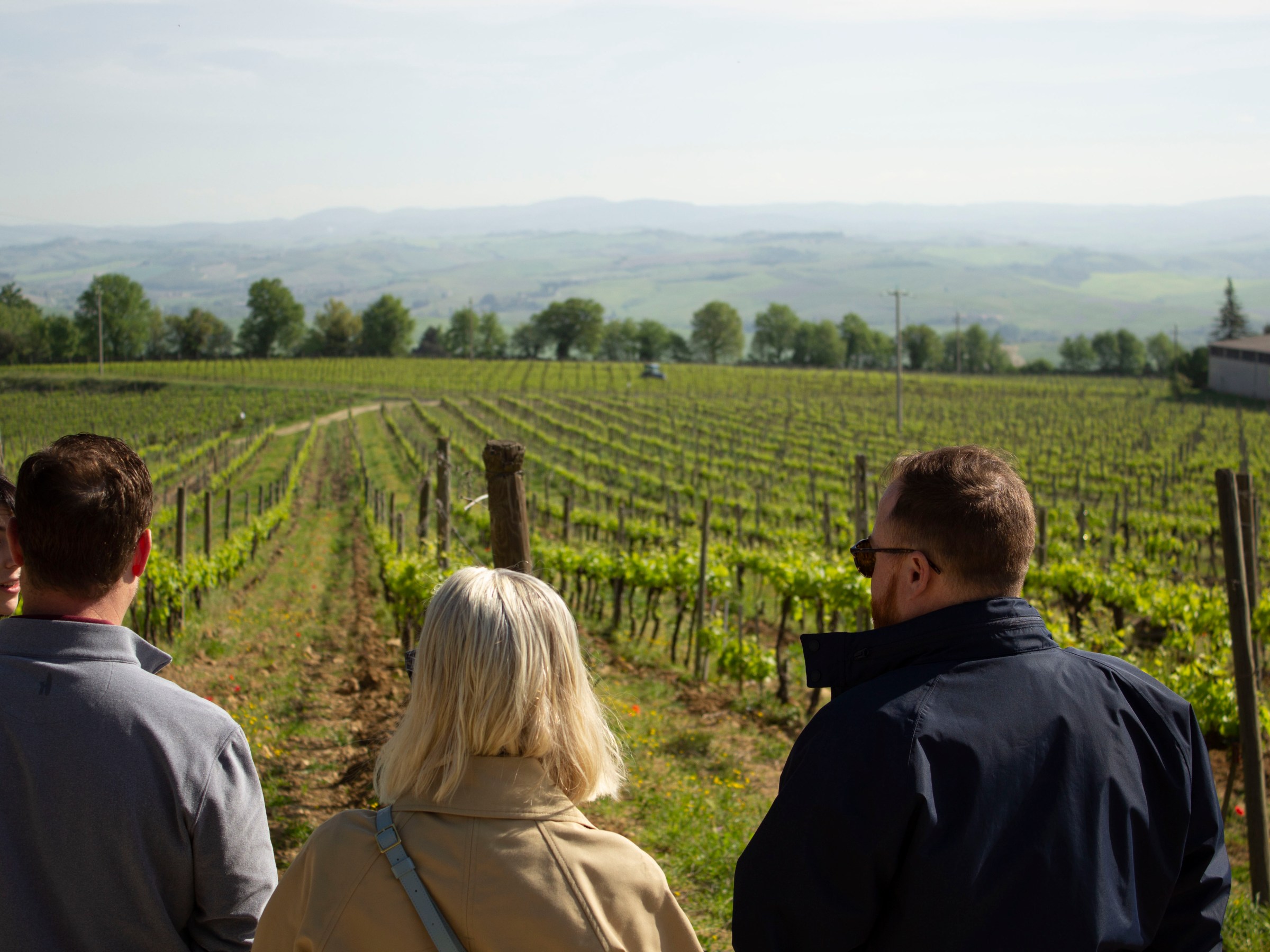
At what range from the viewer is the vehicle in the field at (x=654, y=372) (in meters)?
71.1

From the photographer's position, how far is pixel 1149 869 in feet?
6.09

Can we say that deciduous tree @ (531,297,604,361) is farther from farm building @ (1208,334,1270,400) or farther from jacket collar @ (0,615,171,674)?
jacket collar @ (0,615,171,674)

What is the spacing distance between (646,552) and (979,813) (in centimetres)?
1408

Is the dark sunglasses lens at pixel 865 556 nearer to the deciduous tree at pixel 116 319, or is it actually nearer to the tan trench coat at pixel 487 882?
the tan trench coat at pixel 487 882

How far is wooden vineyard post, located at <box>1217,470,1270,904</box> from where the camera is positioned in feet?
15.1

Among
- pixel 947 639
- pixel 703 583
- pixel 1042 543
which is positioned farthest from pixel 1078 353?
pixel 947 639

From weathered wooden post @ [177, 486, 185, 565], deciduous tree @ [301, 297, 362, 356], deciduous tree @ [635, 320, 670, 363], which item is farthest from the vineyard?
deciduous tree @ [635, 320, 670, 363]

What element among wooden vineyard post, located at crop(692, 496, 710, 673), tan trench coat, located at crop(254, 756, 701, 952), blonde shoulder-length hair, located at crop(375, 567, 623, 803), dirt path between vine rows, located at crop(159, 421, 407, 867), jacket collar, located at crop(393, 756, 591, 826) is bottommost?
dirt path between vine rows, located at crop(159, 421, 407, 867)

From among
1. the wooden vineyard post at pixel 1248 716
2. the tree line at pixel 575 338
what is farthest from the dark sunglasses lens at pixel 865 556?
the tree line at pixel 575 338

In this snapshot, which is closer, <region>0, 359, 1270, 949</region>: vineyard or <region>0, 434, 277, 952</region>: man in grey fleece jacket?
<region>0, 434, 277, 952</region>: man in grey fleece jacket

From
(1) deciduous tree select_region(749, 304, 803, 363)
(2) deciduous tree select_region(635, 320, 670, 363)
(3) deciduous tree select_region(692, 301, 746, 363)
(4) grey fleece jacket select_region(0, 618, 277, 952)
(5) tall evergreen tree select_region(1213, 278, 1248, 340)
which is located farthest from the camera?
(1) deciduous tree select_region(749, 304, 803, 363)

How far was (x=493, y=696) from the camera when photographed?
1710mm

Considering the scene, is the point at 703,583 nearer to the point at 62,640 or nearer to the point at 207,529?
the point at 207,529

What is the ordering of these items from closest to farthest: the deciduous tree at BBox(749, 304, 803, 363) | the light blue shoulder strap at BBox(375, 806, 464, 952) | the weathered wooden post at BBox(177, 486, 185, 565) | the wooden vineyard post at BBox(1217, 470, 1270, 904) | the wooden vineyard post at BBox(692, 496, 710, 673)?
the light blue shoulder strap at BBox(375, 806, 464, 952) < the wooden vineyard post at BBox(1217, 470, 1270, 904) < the wooden vineyard post at BBox(692, 496, 710, 673) < the weathered wooden post at BBox(177, 486, 185, 565) < the deciduous tree at BBox(749, 304, 803, 363)
